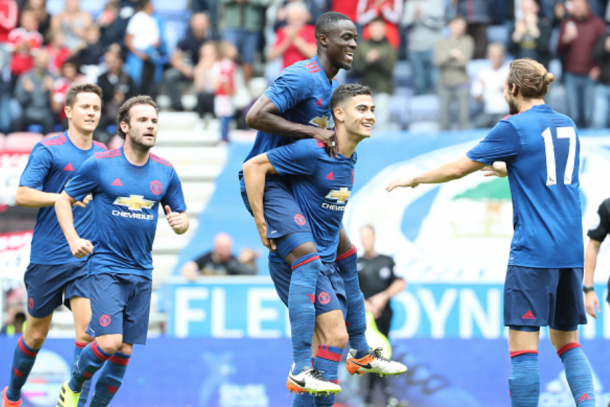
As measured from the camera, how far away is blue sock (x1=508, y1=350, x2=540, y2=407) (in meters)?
5.80

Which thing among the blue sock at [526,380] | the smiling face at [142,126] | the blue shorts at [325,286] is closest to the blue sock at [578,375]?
the blue sock at [526,380]

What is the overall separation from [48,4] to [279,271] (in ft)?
43.6

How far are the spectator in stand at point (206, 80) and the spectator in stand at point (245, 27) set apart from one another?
618 millimetres

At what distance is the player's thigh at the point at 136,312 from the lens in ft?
22.3

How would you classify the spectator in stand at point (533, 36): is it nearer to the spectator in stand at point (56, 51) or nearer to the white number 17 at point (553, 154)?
the spectator in stand at point (56, 51)

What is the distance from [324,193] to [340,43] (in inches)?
42.6

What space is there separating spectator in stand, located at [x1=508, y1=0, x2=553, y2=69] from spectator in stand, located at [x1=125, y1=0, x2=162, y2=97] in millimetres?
6155

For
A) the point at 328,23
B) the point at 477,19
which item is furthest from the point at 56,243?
the point at 477,19

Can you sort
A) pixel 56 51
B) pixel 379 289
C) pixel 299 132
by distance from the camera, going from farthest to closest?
1. pixel 56 51
2. pixel 379 289
3. pixel 299 132

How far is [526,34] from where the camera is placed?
46.1ft

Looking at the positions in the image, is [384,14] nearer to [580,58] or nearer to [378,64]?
[378,64]

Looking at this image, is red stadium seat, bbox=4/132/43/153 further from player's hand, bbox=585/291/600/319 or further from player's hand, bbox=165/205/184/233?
player's hand, bbox=585/291/600/319

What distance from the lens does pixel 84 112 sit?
7496 millimetres

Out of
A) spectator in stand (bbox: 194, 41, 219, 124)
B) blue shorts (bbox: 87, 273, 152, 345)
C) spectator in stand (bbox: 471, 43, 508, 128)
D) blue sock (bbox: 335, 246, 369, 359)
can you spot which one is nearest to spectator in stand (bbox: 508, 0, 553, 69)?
spectator in stand (bbox: 471, 43, 508, 128)
